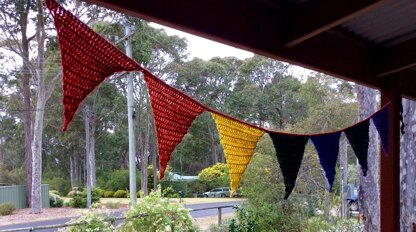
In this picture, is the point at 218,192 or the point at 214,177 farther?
the point at 218,192

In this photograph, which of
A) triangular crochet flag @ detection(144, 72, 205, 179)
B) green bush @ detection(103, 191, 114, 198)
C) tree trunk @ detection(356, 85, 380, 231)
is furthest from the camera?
green bush @ detection(103, 191, 114, 198)

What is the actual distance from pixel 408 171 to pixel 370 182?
374 centimetres

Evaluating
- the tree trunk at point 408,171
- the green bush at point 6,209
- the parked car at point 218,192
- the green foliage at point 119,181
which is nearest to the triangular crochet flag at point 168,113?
the tree trunk at point 408,171

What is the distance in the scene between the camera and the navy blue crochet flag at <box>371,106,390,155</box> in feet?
6.50

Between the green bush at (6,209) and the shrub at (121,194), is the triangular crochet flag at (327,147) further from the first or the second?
the shrub at (121,194)

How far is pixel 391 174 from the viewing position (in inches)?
76.5

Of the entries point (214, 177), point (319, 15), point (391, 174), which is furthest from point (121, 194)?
point (319, 15)

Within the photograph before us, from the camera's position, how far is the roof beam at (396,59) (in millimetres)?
1803

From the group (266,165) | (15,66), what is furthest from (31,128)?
(266,165)

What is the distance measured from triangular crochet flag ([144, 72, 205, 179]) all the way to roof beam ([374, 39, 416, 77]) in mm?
905

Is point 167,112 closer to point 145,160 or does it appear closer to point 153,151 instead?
point 145,160

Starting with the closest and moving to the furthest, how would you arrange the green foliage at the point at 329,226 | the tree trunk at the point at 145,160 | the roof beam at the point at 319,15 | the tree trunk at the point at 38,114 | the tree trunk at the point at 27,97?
1. the roof beam at the point at 319,15
2. the green foliage at the point at 329,226
3. the tree trunk at the point at 38,114
4. the tree trunk at the point at 27,97
5. the tree trunk at the point at 145,160

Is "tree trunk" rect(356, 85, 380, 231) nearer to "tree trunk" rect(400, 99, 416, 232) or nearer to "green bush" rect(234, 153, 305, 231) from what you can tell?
"green bush" rect(234, 153, 305, 231)

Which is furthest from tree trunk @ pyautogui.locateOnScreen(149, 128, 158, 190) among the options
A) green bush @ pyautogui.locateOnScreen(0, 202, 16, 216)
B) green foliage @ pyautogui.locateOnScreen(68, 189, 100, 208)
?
green bush @ pyautogui.locateOnScreen(0, 202, 16, 216)
